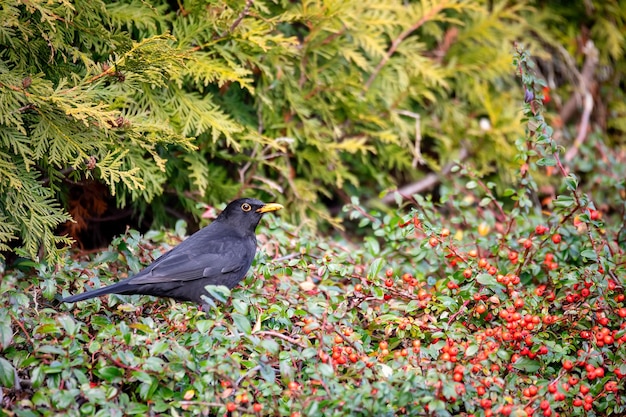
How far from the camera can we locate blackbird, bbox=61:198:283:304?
366 cm

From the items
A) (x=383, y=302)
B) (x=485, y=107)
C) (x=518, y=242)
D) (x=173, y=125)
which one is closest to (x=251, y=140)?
(x=173, y=125)

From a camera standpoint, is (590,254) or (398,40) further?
(398,40)

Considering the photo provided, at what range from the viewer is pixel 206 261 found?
3.96 metres

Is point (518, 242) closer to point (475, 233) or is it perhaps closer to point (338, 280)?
point (475, 233)

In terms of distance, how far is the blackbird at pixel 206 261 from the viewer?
144 inches

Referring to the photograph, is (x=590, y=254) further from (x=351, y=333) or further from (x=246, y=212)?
(x=246, y=212)

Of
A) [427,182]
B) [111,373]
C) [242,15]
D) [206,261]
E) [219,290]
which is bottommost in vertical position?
[427,182]

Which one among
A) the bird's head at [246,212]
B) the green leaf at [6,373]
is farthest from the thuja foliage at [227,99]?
the green leaf at [6,373]

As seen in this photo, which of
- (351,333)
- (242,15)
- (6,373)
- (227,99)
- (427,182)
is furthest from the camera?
(427,182)

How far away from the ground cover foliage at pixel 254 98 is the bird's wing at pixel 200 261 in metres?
0.43

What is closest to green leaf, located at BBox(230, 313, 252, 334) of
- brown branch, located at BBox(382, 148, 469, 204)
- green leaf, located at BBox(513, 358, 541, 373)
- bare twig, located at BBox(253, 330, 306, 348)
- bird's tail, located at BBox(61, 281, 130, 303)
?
bare twig, located at BBox(253, 330, 306, 348)

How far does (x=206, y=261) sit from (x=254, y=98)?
1610 mm

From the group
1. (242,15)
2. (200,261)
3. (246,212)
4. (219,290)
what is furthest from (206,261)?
(242,15)

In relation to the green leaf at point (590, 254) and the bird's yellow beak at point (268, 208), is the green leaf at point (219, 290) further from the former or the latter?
the green leaf at point (590, 254)
